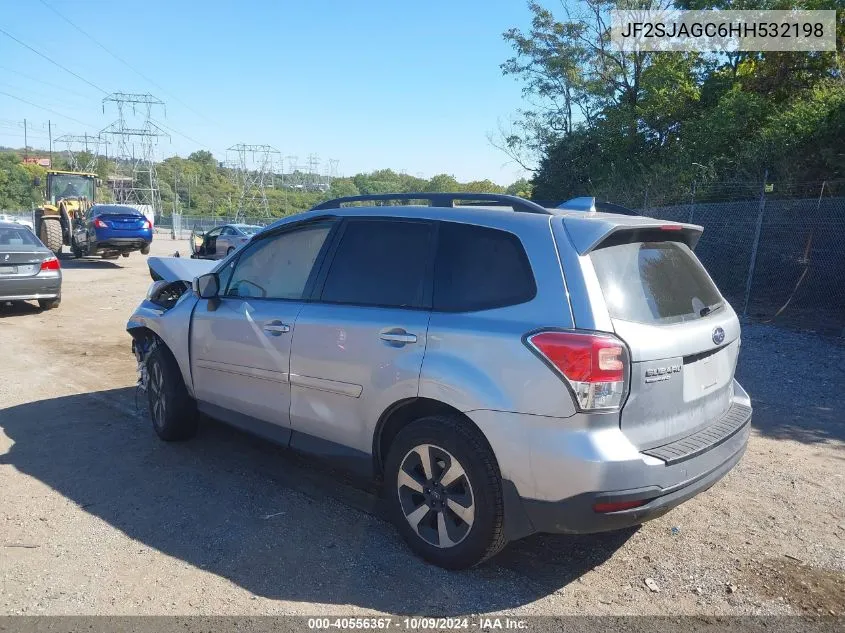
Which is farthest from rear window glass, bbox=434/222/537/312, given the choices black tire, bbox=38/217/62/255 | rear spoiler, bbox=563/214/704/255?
black tire, bbox=38/217/62/255

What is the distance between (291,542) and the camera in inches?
144

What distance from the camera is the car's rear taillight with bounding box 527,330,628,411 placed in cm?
285

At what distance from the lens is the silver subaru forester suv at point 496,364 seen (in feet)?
9.52

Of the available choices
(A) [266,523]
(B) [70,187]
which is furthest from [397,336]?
(B) [70,187]

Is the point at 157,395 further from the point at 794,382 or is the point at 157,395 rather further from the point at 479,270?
the point at 794,382

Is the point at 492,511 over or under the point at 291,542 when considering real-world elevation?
over

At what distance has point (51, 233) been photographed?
2267cm

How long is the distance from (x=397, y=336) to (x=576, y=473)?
1.15 m

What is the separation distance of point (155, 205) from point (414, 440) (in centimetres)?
7655

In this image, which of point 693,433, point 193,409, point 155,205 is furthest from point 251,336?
point 155,205

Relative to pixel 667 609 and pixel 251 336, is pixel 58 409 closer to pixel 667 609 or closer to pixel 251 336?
pixel 251 336

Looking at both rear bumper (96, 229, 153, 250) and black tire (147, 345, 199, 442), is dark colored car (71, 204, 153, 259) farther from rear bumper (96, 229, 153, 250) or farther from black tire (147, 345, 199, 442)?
black tire (147, 345, 199, 442)

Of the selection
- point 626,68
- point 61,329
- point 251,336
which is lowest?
point 61,329

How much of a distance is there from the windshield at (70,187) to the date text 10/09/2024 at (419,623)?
2781cm
